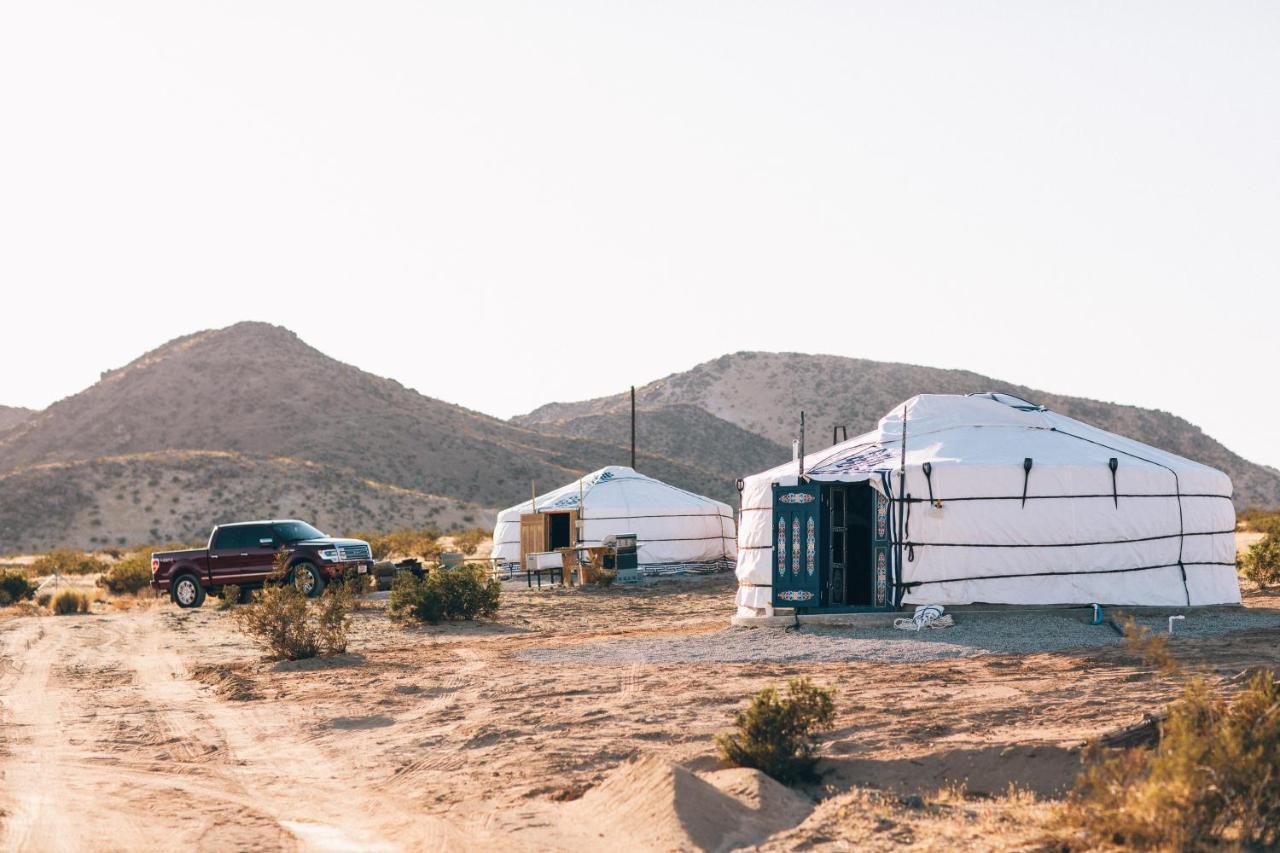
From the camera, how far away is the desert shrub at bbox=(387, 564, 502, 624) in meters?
19.5

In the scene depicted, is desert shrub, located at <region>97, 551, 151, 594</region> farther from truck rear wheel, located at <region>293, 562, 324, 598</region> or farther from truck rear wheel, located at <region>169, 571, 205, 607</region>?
truck rear wheel, located at <region>293, 562, 324, 598</region>

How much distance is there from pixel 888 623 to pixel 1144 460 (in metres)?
4.46

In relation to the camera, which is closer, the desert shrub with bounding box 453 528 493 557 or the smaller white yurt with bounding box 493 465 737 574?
the smaller white yurt with bounding box 493 465 737 574

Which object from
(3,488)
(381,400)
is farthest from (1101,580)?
(381,400)

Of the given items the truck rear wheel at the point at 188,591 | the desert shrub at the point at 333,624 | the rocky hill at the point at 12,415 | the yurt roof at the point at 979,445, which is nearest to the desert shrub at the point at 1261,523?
the yurt roof at the point at 979,445

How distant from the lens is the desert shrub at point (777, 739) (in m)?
8.15

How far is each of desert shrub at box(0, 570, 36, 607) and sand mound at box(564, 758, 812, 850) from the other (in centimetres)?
2359

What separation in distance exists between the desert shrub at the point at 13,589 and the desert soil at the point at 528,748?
12884 millimetres

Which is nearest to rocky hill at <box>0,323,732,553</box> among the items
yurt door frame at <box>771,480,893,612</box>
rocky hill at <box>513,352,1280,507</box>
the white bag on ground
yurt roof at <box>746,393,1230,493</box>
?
rocky hill at <box>513,352,1280,507</box>

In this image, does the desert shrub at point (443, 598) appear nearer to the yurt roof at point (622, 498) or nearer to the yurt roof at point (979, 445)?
the yurt roof at point (979, 445)

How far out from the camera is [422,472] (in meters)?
70.4

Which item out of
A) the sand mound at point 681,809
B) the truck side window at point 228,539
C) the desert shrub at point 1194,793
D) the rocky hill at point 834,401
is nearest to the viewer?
the desert shrub at point 1194,793

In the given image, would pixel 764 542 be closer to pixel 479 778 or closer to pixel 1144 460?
pixel 1144 460

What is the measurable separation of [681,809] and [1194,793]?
256 centimetres
